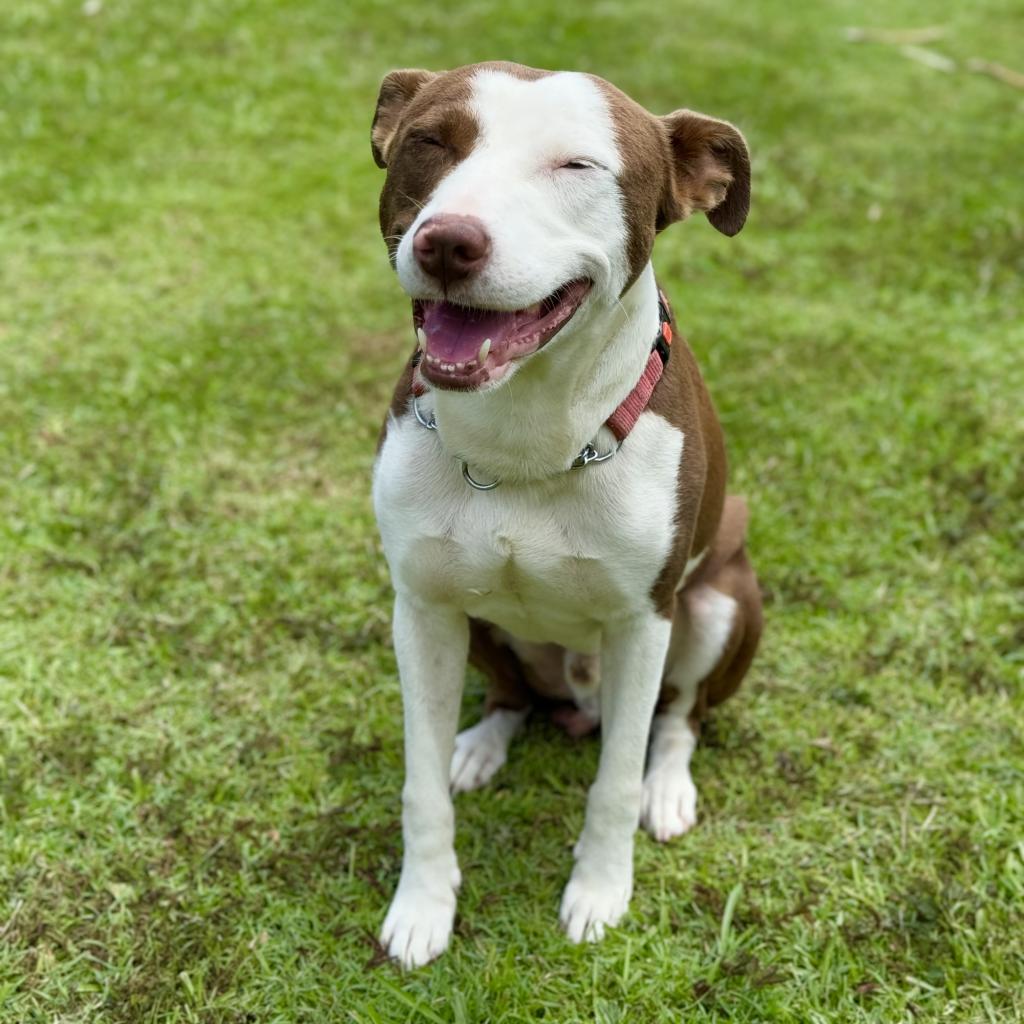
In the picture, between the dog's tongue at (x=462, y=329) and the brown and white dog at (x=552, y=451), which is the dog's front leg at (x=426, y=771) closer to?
the brown and white dog at (x=552, y=451)

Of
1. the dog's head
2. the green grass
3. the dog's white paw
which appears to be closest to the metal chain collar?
the dog's head

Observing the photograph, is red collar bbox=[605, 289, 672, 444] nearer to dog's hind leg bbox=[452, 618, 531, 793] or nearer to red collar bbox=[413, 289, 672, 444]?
red collar bbox=[413, 289, 672, 444]

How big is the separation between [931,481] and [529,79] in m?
2.97

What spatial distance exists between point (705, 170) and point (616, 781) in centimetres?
145

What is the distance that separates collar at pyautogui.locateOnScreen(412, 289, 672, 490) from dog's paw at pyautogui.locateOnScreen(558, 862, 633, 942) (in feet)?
3.60

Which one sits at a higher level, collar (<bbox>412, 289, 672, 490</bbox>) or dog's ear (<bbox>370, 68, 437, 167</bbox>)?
dog's ear (<bbox>370, 68, 437, 167</bbox>)

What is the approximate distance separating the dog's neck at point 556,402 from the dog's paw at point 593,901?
111 cm

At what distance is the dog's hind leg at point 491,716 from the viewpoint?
3279mm

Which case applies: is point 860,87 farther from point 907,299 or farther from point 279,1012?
point 279,1012

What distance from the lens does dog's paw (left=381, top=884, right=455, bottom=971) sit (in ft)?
9.12

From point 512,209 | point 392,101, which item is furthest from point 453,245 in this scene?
point 392,101

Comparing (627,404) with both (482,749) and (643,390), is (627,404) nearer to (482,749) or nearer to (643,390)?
(643,390)

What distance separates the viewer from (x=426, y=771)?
110 inches

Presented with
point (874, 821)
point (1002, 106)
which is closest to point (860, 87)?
point (1002, 106)
